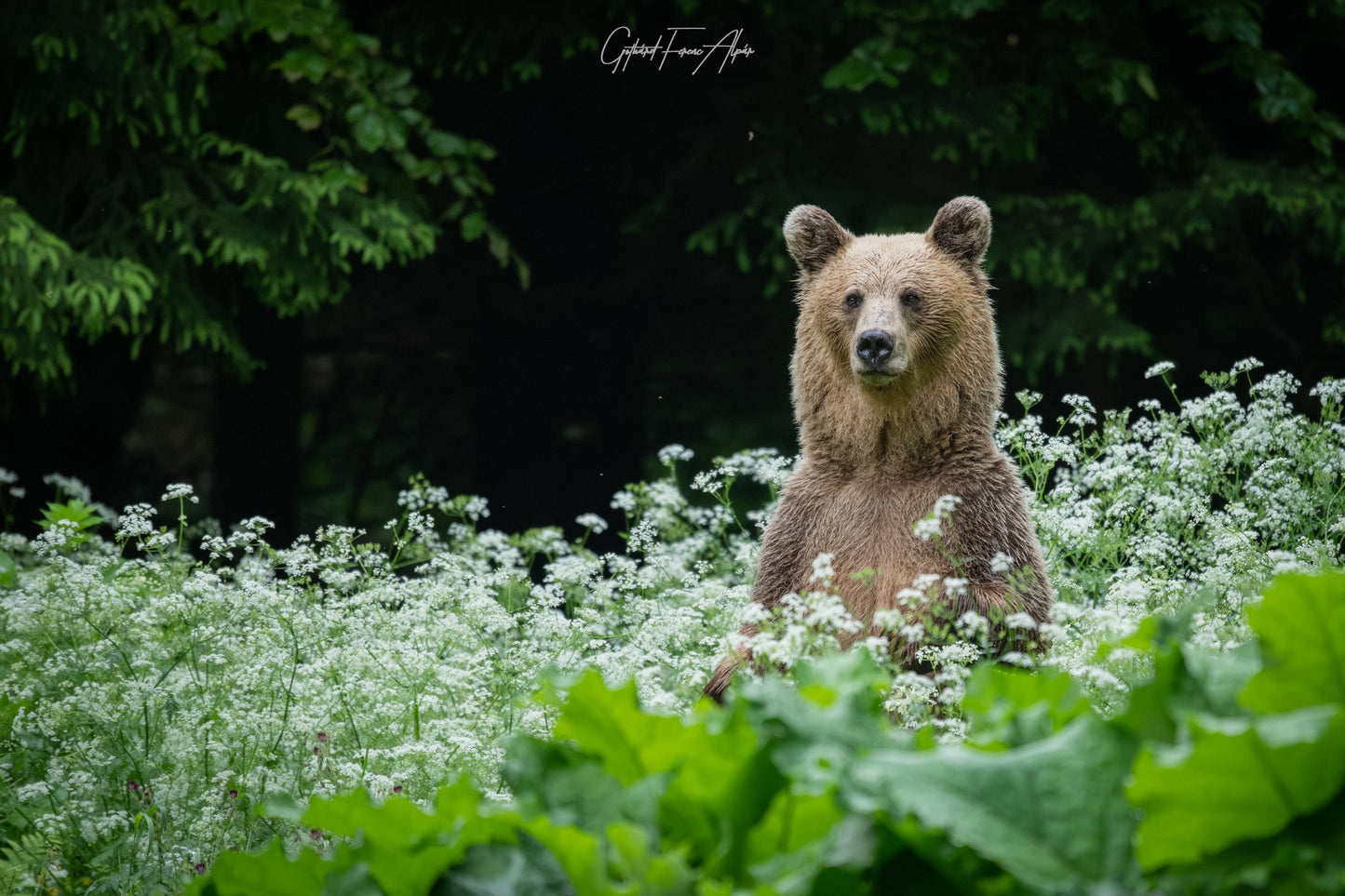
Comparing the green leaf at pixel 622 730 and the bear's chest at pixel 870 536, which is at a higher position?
the bear's chest at pixel 870 536

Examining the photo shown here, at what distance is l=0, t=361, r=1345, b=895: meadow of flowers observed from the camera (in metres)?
2.80

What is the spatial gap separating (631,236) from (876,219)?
1.84m

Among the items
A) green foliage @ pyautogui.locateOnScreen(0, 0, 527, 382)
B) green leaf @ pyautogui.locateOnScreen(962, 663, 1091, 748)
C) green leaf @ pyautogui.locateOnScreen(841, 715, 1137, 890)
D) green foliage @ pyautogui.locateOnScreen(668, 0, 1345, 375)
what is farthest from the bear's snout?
green foliage @ pyautogui.locateOnScreen(0, 0, 527, 382)

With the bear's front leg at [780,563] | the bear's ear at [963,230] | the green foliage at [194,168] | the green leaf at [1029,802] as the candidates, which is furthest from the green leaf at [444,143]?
the green leaf at [1029,802]

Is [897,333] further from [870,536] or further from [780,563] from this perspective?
[780,563]

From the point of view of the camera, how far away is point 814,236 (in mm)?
3473

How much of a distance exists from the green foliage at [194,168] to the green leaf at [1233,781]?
5.18 m

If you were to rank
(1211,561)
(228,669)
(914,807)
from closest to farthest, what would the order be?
1. (914,807)
2. (228,669)
3. (1211,561)

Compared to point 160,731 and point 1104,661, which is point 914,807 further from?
point 160,731

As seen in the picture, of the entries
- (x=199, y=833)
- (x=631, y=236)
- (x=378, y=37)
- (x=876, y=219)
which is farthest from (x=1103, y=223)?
(x=199, y=833)

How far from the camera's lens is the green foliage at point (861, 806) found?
3.60 feet

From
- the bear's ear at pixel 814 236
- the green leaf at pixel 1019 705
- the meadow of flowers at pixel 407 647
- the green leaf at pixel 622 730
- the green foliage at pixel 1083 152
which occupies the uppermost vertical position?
the green foliage at pixel 1083 152

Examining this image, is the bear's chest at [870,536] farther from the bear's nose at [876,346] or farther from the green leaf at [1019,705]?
the green leaf at [1019,705]

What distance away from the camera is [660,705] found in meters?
2.95
